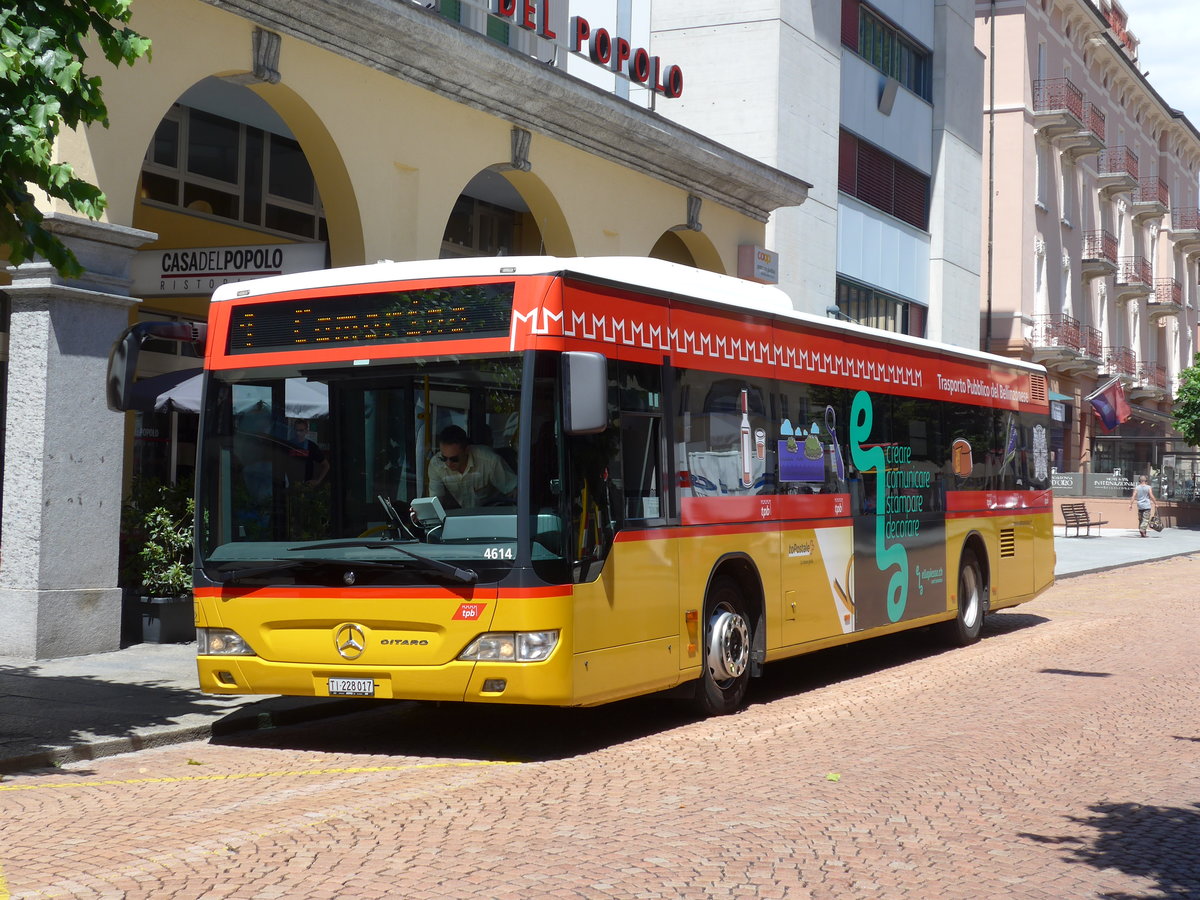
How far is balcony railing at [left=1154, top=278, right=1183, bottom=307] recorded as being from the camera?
63062mm

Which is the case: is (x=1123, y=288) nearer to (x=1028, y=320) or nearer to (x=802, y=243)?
(x=1028, y=320)

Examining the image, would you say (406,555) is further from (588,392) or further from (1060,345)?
(1060,345)

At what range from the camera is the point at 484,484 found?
8562mm

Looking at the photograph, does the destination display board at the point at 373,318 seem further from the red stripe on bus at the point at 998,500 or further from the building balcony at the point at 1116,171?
the building balcony at the point at 1116,171

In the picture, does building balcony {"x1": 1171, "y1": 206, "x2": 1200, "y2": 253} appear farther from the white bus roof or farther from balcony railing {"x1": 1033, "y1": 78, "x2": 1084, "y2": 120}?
the white bus roof

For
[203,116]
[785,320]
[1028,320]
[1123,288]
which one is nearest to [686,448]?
[785,320]

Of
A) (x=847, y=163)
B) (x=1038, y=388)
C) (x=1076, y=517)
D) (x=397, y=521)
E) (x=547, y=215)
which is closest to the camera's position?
(x=397, y=521)

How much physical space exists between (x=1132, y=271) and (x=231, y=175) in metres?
47.5

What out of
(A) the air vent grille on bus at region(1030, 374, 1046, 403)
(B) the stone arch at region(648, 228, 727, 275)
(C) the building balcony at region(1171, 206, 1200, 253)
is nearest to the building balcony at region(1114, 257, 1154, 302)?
(C) the building balcony at region(1171, 206, 1200, 253)

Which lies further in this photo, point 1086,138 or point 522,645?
point 1086,138

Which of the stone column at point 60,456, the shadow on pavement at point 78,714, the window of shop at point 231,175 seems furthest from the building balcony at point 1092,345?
the shadow on pavement at point 78,714

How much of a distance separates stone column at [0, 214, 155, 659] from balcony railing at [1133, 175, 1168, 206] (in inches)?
2142

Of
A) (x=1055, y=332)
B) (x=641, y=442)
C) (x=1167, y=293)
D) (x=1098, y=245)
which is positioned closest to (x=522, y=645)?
(x=641, y=442)

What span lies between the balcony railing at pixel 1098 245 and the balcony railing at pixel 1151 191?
24.8 ft
